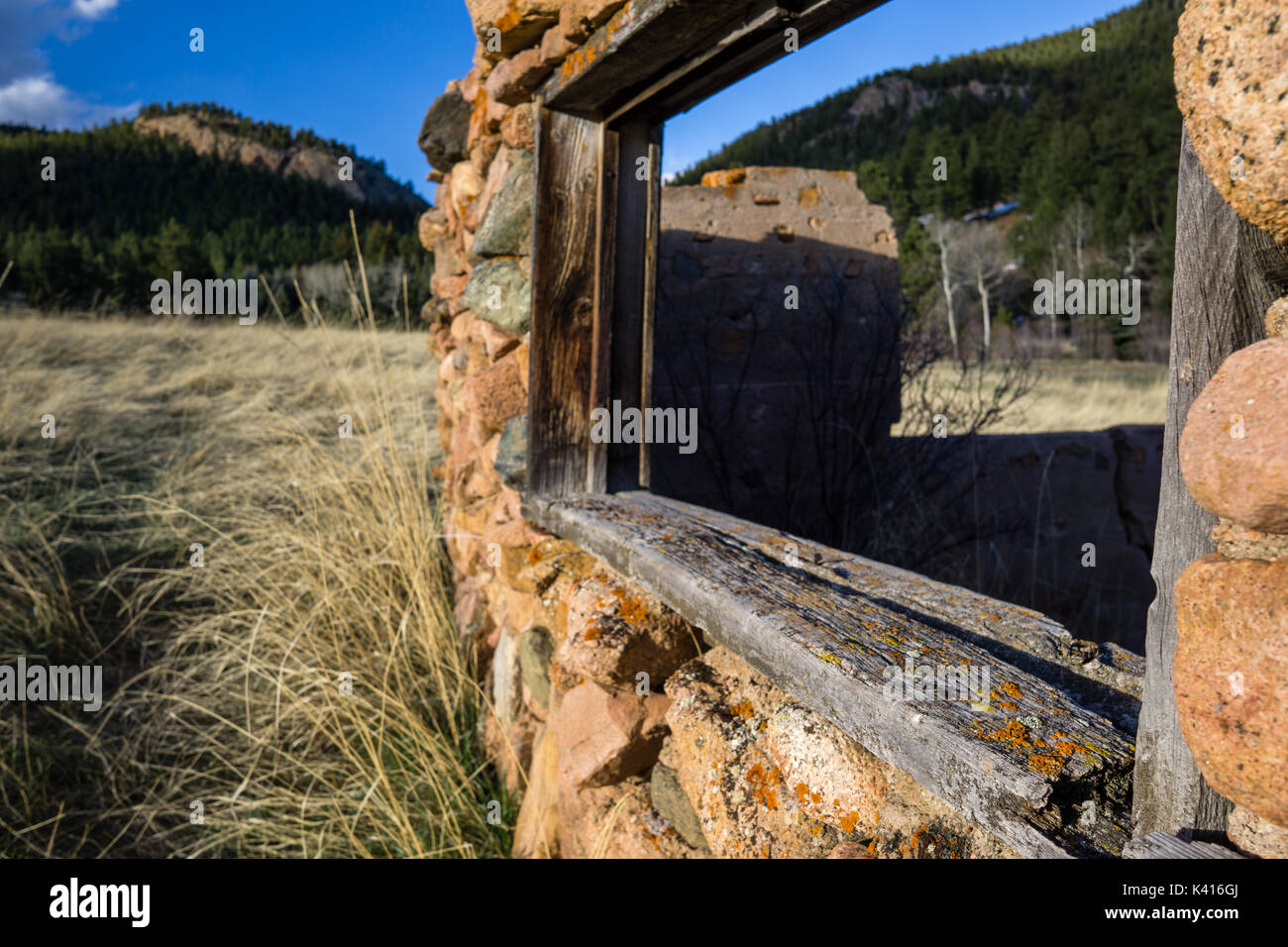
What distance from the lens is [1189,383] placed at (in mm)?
728

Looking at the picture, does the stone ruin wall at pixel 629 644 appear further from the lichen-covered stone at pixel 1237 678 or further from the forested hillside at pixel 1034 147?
the forested hillside at pixel 1034 147

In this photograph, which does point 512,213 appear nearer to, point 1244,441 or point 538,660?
point 538,660

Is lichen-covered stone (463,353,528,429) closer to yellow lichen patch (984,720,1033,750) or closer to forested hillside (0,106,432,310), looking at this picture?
yellow lichen patch (984,720,1033,750)

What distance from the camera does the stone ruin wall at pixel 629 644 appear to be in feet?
1.99

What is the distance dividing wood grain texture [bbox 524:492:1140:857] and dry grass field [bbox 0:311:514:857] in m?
1.08

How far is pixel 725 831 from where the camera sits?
4.20 feet

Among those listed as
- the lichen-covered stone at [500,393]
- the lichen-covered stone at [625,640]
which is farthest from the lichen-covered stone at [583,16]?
the lichen-covered stone at [625,640]

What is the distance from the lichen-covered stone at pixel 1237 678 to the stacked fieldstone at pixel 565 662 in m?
0.34

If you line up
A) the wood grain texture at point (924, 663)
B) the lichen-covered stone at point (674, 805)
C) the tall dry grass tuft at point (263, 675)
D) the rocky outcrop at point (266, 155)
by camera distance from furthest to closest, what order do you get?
the rocky outcrop at point (266, 155), the tall dry grass tuft at point (263, 675), the lichen-covered stone at point (674, 805), the wood grain texture at point (924, 663)

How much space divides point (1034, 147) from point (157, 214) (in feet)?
115

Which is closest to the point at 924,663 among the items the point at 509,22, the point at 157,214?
the point at 509,22
